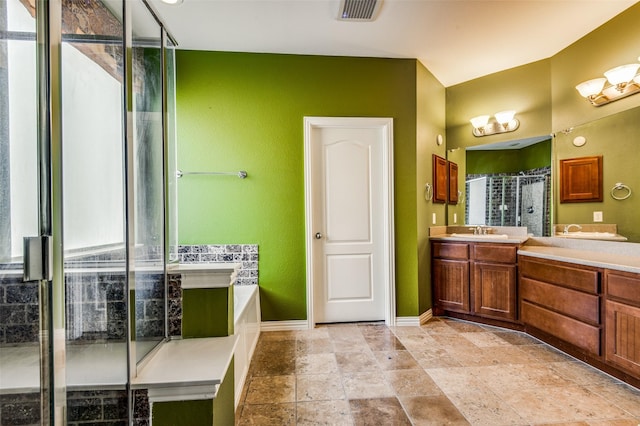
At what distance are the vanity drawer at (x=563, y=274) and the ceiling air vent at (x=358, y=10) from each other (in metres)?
2.51

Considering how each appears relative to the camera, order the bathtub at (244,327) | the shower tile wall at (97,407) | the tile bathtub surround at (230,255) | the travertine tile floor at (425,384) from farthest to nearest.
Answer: the tile bathtub surround at (230,255) < the bathtub at (244,327) < the travertine tile floor at (425,384) < the shower tile wall at (97,407)

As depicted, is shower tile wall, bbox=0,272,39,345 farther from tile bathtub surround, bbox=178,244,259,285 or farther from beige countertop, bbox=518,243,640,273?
beige countertop, bbox=518,243,640,273

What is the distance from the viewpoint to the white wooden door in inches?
123

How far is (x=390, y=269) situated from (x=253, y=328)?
4.81 ft

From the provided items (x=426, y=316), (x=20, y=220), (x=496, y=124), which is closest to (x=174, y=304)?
(x=20, y=220)

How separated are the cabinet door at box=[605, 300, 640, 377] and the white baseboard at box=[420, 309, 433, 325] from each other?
1423mm

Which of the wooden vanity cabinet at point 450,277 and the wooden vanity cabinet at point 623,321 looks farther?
the wooden vanity cabinet at point 450,277

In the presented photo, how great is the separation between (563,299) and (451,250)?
102 cm

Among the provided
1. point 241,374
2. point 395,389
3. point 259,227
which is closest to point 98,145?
point 241,374

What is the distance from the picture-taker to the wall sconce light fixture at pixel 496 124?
3.32 metres

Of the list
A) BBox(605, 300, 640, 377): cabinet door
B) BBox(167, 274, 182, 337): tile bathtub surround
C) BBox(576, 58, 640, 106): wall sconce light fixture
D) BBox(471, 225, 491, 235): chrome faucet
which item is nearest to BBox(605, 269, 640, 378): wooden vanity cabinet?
BBox(605, 300, 640, 377): cabinet door

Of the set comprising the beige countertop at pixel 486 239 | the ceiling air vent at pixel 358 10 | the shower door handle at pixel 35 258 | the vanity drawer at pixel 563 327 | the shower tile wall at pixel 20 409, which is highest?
the ceiling air vent at pixel 358 10

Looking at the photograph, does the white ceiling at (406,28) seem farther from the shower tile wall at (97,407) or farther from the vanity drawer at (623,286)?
the shower tile wall at (97,407)

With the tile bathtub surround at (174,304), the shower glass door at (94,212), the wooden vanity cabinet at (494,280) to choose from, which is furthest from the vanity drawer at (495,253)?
the shower glass door at (94,212)
